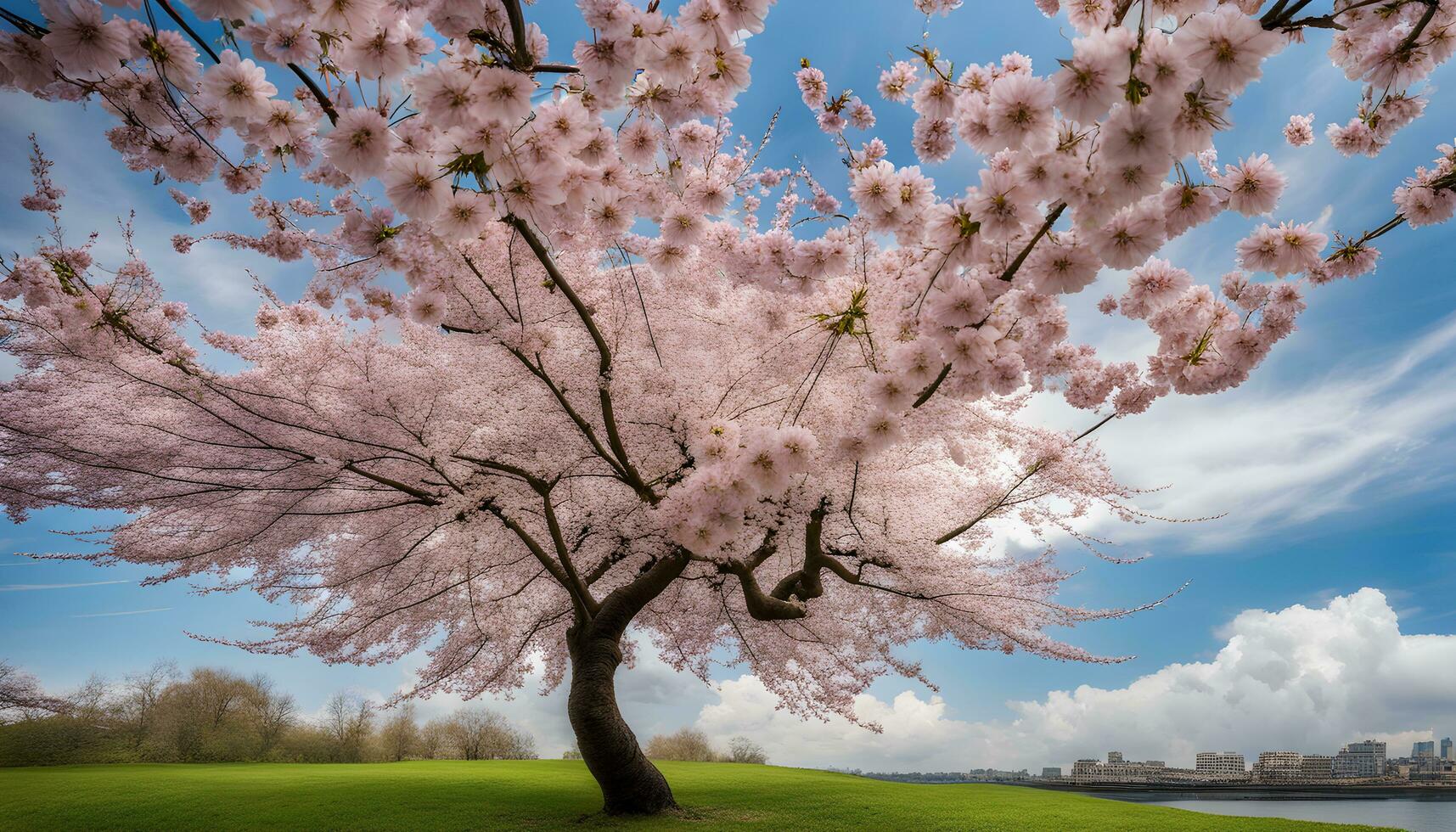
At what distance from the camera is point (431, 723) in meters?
24.5

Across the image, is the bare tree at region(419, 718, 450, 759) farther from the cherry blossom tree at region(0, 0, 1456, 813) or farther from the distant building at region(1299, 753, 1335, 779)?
the distant building at region(1299, 753, 1335, 779)

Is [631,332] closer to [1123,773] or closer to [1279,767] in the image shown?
[1123,773]

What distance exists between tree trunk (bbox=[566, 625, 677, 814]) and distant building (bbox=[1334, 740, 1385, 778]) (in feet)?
99.2

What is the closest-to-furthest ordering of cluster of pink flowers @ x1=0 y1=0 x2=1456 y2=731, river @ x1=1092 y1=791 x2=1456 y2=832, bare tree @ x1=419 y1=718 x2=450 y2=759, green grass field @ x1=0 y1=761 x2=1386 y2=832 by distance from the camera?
1. cluster of pink flowers @ x1=0 y1=0 x2=1456 y2=731
2. green grass field @ x1=0 y1=761 x2=1386 y2=832
3. river @ x1=1092 y1=791 x2=1456 y2=832
4. bare tree @ x1=419 y1=718 x2=450 y2=759

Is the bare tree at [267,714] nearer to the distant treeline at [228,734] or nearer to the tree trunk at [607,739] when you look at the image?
the distant treeline at [228,734]

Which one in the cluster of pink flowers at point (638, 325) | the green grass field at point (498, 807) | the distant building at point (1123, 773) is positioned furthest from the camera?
the distant building at point (1123, 773)

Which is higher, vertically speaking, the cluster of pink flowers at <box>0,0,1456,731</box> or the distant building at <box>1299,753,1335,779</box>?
the cluster of pink flowers at <box>0,0,1456,731</box>

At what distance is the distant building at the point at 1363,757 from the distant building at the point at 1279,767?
7.23m

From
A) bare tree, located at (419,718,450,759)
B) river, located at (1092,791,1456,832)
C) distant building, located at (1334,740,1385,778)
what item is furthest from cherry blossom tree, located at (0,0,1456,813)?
distant building, located at (1334,740,1385,778)

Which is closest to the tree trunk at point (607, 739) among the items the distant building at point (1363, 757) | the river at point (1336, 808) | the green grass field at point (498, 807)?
the green grass field at point (498, 807)

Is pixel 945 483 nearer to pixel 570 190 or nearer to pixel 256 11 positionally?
pixel 570 190

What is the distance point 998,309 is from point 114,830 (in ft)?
35.0

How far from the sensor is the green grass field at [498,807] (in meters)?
7.93

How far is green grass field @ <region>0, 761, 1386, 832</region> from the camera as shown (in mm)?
7934
